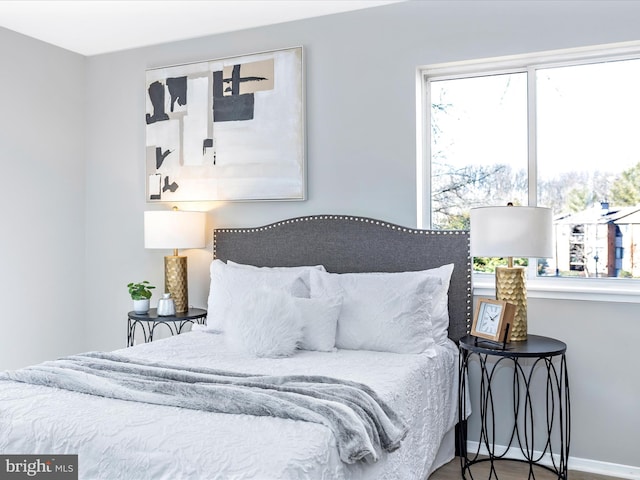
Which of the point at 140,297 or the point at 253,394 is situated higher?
the point at 140,297

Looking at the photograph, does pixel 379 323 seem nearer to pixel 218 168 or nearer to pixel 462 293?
pixel 462 293

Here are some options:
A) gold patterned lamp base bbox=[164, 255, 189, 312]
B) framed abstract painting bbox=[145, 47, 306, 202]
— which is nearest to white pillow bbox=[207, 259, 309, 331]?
gold patterned lamp base bbox=[164, 255, 189, 312]

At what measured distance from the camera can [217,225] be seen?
3.99 meters

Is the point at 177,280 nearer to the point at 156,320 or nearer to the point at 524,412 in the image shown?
the point at 156,320

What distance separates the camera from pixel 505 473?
9.75ft

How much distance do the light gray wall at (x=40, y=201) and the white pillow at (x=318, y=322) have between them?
226cm

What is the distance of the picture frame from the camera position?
275 centimetres

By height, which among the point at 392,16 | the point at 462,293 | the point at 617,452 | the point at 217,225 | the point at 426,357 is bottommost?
the point at 617,452

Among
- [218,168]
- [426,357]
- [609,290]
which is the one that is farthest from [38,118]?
[609,290]

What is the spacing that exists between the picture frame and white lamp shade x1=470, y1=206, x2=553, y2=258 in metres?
0.25

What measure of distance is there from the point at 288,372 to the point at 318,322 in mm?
490

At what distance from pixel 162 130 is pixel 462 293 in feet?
7.86

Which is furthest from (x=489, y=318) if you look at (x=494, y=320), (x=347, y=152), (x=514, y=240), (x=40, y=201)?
(x=40, y=201)


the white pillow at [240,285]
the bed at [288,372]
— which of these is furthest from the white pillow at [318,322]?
the white pillow at [240,285]
